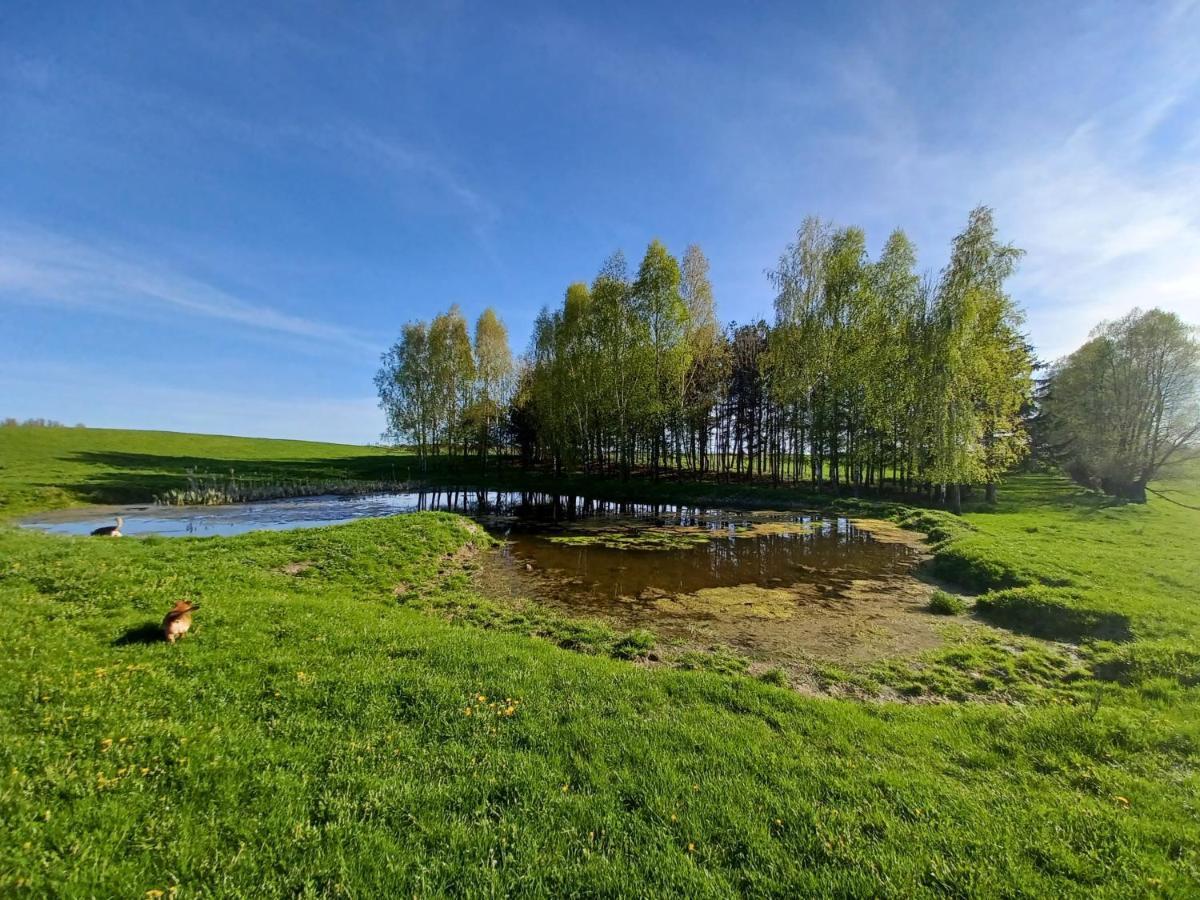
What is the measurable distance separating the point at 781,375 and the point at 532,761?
3881cm

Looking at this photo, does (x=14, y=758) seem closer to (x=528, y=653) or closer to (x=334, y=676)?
(x=334, y=676)

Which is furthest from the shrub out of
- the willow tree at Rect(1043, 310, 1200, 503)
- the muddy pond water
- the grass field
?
the willow tree at Rect(1043, 310, 1200, 503)

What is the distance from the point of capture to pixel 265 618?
899cm

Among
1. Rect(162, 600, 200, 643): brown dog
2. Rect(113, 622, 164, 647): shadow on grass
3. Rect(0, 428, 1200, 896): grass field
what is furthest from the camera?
Rect(162, 600, 200, 643): brown dog

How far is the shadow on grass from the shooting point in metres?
7.32

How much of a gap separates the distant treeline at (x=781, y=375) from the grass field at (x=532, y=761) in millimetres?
24819

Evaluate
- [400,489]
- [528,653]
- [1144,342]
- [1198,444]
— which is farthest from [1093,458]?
[400,489]

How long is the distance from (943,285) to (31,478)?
67748mm

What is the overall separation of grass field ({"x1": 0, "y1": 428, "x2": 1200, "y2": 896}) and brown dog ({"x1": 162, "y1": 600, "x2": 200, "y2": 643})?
0.30 m

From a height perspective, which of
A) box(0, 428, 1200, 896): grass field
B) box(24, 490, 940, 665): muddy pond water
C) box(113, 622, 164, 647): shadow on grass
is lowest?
box(24, 490, 940, 665): muddy pond water

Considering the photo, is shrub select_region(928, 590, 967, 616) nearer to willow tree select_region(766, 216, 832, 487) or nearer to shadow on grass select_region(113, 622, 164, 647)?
shadow on grass select_region(113, 622, 164, 647)

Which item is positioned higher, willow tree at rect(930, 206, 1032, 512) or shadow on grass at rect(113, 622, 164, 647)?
willow tree at rect(930, 206, 1032, 512)

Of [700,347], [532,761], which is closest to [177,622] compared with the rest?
[532,761]

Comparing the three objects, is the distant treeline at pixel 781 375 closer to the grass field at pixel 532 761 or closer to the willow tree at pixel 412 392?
the willow tree at pixel 412 392
